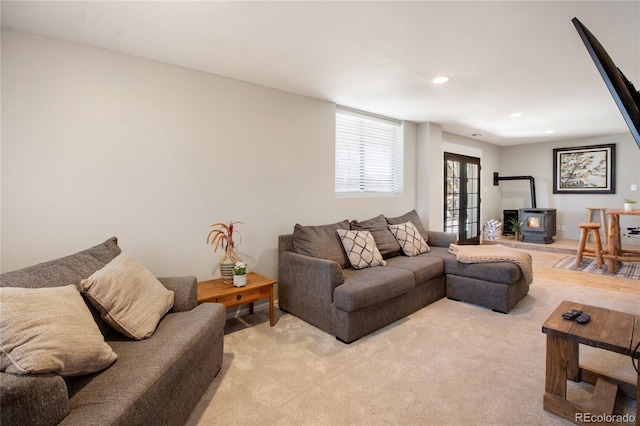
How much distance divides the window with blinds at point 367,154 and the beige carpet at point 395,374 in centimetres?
199

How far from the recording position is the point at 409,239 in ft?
12.6

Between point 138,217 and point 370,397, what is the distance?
2208 mm

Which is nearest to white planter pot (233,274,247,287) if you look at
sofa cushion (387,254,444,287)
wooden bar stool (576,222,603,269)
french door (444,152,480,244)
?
sofa cushion (387,254,444,287)

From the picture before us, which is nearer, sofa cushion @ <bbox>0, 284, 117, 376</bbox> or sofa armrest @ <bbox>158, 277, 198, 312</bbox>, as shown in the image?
sofa cushion @ <bbox>0, 284, 117, 376</bbox>

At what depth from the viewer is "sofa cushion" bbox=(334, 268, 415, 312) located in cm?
246

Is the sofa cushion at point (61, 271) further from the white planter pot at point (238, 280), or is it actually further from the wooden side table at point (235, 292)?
the white planter pot at point (238, 280)

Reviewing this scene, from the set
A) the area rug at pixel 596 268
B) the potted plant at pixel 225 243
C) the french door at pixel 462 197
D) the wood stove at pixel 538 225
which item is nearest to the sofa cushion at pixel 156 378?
the potted plant at pixel 225 243

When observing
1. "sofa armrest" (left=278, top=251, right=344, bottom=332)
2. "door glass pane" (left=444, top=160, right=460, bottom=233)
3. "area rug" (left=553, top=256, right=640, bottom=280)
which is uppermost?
"door glass pane" (left=444, top=160, right=460, bottom=233)

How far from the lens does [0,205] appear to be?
2.04m

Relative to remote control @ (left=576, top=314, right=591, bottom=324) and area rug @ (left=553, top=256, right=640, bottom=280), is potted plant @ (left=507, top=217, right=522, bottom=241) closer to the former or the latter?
area rug @ (left=553, top=256, right=640, bottom=280)

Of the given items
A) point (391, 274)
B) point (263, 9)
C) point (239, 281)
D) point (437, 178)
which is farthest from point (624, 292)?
point (263, 9)

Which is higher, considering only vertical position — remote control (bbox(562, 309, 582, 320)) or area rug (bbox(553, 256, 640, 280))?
remote control (bbox(562, 309, 582, 320))

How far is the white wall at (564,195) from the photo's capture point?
20.7 feet

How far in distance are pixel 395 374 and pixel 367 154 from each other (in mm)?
3051
